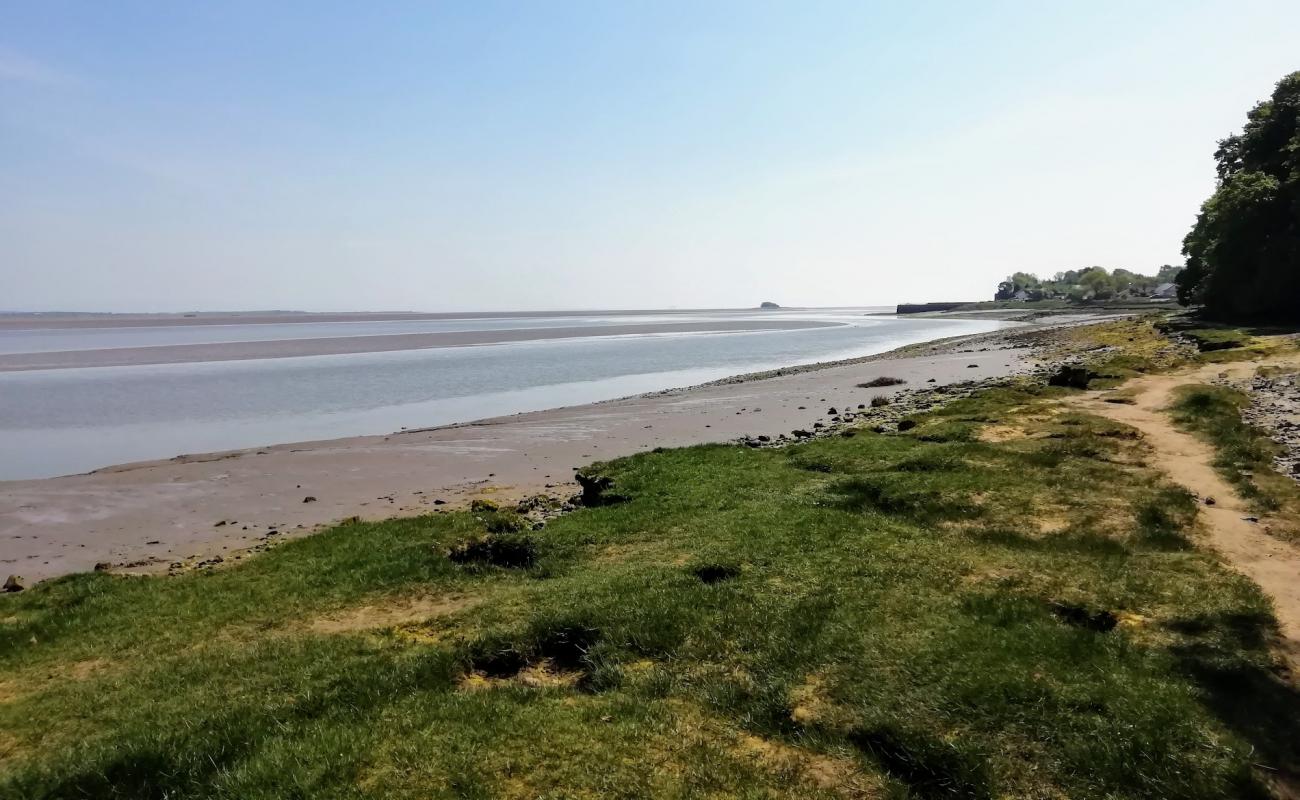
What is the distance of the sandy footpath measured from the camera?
56.6 ft

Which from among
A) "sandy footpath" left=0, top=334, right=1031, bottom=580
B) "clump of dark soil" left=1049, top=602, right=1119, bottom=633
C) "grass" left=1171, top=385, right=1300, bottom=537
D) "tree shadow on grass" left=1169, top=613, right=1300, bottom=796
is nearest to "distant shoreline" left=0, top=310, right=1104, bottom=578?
"sandy footpath" left=0, top=334, right=1031, bottom=580

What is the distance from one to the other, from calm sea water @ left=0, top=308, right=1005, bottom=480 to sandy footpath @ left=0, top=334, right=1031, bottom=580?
13.7 feet

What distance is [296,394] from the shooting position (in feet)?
144

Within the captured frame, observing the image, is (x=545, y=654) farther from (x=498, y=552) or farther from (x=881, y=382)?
(x=881, y=382)

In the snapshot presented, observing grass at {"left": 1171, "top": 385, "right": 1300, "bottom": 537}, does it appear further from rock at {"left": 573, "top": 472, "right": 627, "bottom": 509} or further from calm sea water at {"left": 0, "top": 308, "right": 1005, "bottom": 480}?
calm sea water at {"left": 0, "top": 308, "right": 1005, "bottom": 480}

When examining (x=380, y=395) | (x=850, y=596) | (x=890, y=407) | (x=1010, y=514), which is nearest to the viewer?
(x=850, y=596)

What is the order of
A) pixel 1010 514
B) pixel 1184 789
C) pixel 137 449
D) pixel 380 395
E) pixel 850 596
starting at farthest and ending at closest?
1. pixel 380 395
2. pixel 137 449
3. pixel 1010 514
4. pixel 850 596
5. pixel 1184 789

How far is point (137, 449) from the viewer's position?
94.0 ft

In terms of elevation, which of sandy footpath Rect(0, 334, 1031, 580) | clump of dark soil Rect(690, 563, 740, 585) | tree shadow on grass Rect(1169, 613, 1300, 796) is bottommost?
sandy footpath Rect(0, 334, 1031, 580)

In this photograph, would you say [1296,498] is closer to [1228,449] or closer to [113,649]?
[1228,449]

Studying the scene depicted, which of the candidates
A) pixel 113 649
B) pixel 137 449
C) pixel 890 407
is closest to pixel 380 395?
pixel 137 449

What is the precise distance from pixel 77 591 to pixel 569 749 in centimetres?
1072

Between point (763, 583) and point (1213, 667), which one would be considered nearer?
point (1213, 667)

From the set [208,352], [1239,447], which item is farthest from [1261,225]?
[208,352]
